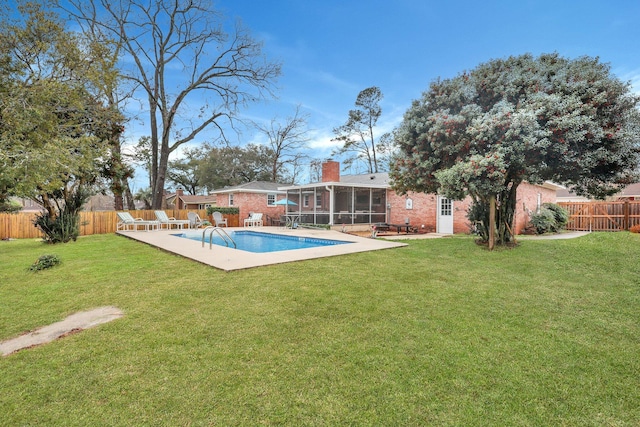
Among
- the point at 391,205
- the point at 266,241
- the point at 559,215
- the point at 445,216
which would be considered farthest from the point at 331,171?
the point at 559,215

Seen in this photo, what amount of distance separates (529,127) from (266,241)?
1088cm

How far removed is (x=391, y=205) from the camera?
19047 millimetres

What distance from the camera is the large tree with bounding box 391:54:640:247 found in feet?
23.7

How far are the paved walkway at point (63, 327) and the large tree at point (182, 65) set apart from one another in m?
20.5

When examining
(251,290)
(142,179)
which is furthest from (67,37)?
(142,179)

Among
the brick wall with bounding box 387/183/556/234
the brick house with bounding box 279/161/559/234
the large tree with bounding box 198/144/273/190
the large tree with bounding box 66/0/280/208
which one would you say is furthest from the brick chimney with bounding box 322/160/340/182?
the large tree with bounding box 198/144/273/190

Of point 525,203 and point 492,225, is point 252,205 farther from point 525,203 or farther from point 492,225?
point 492,225

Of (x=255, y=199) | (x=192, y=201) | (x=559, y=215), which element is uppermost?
(x=192, y=201)

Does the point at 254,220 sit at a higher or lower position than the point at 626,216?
lower

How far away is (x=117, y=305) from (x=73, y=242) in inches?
A: 406

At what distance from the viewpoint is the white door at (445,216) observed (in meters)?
16.1

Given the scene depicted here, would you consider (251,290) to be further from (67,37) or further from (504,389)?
(67,37)

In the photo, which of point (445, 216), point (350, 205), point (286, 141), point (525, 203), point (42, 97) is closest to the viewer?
point (42, 97)

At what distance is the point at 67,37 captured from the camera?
830 centimetres
